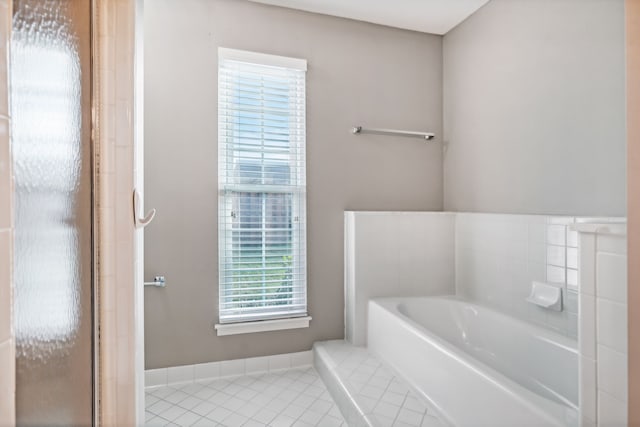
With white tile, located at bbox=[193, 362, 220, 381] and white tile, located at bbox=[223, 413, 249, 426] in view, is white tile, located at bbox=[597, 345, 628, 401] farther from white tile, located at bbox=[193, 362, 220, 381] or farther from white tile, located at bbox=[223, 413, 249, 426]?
white tile, located at bbox=[193, 362, 220, 381]

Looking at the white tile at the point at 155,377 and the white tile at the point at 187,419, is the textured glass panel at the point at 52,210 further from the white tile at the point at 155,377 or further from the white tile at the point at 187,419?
the white tile at the point at 155,377

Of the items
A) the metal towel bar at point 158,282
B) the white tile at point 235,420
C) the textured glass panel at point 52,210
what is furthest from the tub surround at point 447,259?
the textured glass panel at point 52,210

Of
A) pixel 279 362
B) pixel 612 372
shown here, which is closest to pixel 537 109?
pixel 612 372

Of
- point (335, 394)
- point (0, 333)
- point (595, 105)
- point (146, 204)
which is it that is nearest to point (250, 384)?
point (335, 394)

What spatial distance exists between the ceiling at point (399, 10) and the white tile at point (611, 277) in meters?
2.22

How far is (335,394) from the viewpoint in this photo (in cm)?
212

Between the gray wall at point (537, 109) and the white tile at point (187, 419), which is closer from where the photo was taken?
the gray wall at point (537, 109)

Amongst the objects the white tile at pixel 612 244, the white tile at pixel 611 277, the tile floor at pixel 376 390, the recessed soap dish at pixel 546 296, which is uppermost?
the white tile at pixel 612 244

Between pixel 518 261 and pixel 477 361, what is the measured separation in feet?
3.05

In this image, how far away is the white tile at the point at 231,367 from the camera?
8.01ft

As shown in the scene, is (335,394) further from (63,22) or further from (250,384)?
(63,22)

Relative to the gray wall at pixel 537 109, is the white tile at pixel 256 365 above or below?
below

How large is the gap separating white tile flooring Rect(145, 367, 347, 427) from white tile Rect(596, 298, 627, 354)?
4.61 ft

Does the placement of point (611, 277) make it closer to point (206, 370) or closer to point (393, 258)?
point (393, 258)
